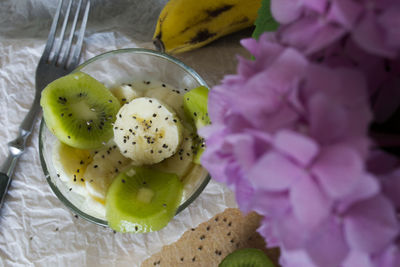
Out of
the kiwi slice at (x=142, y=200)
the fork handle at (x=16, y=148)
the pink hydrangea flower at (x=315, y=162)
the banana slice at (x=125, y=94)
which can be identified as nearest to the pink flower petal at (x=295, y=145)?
the pink hydrangea flower at (x=315, y=162)

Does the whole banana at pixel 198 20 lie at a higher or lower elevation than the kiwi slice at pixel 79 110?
higher

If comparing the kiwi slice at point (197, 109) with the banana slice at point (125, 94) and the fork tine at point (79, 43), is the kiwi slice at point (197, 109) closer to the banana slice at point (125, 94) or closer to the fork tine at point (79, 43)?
the banana slice at point (125, 94)

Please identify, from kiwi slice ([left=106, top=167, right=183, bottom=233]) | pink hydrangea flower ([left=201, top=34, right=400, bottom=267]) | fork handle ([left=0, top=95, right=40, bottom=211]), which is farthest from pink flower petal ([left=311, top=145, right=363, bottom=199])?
fork handle ([left=0, top=95, right=40, bottom=211])

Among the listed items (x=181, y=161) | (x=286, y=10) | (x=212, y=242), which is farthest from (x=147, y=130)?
(x=286, y=10)

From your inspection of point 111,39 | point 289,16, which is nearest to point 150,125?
point 111,39

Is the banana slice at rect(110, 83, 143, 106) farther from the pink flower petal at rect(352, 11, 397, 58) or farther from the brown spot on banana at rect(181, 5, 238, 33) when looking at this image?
the pink flower petal at rect(352, 11, 397, 58)

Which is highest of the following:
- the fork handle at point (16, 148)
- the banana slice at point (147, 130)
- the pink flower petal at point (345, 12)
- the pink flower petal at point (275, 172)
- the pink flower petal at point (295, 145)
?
the pink flower petal at point (345, 12)

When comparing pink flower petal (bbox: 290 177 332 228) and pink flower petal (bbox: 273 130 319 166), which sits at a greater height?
pink flower petal (bbox: 273 130 319 166)
